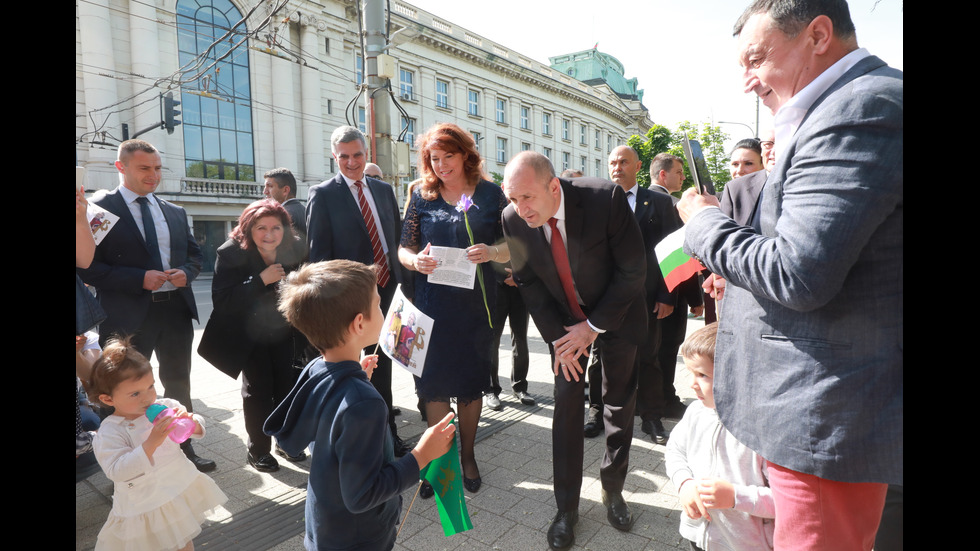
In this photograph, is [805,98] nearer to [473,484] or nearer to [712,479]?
[712,479]

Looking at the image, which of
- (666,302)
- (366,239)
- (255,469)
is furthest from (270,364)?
(666,302)

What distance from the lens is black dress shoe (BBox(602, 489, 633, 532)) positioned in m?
2.86

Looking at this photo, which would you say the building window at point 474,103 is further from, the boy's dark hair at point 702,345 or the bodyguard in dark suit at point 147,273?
the boy's dark hair at point 702,345

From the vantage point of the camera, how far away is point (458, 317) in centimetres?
333

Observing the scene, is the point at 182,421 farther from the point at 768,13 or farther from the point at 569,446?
the point at 768,13

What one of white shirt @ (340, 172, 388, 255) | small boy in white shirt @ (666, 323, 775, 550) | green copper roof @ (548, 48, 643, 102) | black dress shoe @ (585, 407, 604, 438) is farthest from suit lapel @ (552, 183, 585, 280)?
green copper roof @ (548, 48, 643, 102)

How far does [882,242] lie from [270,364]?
3.48m

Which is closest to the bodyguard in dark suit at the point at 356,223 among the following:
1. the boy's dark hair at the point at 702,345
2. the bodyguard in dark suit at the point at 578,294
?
the bodyguard in dark suit at the point at 578,294

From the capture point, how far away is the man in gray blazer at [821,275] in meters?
1.18

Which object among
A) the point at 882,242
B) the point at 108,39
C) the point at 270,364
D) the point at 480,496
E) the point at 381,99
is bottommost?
the point at 480,496

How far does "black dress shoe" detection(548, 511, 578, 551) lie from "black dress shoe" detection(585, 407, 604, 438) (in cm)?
140

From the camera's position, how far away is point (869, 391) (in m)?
1.28

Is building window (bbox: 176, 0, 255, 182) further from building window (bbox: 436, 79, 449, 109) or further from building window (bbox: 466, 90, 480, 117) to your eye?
building window (bbox: 466, 90, 480, 117)

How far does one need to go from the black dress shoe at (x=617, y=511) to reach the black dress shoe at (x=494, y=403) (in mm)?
2032
